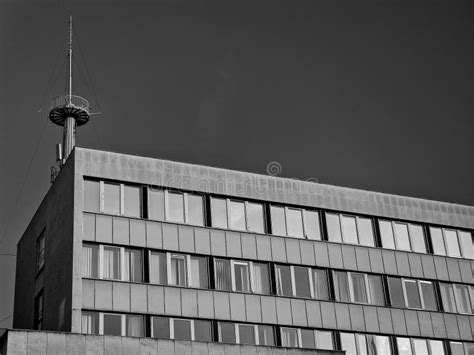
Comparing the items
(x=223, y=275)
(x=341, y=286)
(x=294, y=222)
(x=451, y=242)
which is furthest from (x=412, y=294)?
(x=223, y=275)

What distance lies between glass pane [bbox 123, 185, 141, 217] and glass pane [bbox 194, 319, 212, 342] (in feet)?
21.0

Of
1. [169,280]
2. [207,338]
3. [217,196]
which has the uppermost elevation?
[217,196]

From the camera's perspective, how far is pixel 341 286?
53031 millimetres

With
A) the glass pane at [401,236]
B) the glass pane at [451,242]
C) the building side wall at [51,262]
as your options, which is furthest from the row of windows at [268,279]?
the glass pane at [451,242]

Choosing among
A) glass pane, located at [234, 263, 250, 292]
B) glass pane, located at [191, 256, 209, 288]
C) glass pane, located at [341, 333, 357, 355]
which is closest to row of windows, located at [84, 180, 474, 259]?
glass pane, located at [191, 256, 209, 288]

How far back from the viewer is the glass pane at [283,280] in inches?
2012

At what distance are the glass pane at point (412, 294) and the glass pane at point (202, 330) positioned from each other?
42.6 ft

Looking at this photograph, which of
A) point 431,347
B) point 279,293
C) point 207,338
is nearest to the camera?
point 207,338

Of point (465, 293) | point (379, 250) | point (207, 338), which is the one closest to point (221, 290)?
point (207, 338)

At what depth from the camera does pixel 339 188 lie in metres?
55.4

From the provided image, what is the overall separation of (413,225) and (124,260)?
61.4 ft

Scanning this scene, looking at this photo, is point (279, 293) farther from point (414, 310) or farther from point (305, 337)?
point (414, 310)

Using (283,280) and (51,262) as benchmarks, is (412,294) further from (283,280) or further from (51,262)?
(51,262)

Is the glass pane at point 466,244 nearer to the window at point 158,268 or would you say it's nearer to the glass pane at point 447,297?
the glass pane at point 447,297
